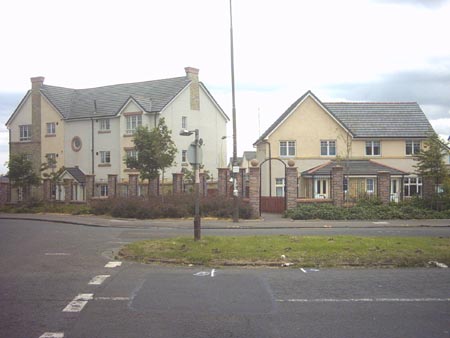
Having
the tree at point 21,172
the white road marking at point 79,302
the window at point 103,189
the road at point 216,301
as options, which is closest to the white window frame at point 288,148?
the window at point 103,189

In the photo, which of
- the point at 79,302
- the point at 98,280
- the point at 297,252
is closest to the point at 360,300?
the point at 79,302

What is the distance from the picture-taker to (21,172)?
41.9 meters

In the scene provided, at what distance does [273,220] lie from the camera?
29.9 m

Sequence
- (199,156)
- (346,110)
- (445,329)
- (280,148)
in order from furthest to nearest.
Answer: (346,110), (280,148), (199,156), (445,329)

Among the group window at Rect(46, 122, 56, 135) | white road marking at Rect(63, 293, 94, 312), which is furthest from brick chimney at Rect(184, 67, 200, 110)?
white road marking at Rect(63, 293, 94, 312)

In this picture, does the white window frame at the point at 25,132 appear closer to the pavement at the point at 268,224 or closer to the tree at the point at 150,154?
the tree at the point at 150,154

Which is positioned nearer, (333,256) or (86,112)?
(333,256)

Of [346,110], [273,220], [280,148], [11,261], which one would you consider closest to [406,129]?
[346,110]

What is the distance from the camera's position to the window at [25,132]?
5809cm

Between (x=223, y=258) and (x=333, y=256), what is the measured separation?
2.53 m

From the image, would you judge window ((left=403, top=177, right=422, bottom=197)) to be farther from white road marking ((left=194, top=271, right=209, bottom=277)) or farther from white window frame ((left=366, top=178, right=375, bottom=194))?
white road marking ((left=194, top=271, right=209, bottom=277))

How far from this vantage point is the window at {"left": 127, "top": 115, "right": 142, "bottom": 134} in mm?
50625

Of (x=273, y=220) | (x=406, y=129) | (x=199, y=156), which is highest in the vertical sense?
(x=406, y=129)

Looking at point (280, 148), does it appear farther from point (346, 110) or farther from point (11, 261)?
point (11, 261)
